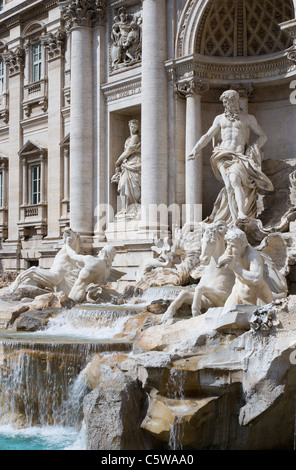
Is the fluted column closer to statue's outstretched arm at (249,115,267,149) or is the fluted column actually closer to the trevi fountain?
the trevi fountain

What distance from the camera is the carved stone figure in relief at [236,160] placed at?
15.7 meters

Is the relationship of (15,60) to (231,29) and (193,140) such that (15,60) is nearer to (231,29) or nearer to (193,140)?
(231,29)

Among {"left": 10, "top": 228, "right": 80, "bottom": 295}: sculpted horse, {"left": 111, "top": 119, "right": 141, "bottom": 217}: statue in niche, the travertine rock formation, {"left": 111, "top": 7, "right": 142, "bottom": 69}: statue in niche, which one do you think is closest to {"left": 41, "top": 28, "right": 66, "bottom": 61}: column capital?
{"left": 111, "top": 7, "right": 142, "bottom": 69}: statue in niche

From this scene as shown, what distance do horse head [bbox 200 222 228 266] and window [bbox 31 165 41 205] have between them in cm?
1335

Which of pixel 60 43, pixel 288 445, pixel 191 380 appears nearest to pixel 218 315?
pixel 191 380

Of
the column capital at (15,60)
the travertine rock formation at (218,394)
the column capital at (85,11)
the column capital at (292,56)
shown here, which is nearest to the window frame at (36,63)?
the column capital at (15,60)

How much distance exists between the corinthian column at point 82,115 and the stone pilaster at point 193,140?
12.7 feet

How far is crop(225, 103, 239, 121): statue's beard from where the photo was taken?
16.0 metres

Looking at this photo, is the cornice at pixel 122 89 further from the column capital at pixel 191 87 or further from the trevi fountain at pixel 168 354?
the trevi fountain at pixel 168 354

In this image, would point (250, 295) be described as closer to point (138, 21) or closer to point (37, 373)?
point (37, 373)

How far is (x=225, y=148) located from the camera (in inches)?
633

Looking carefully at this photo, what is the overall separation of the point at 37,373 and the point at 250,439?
3717 mm
